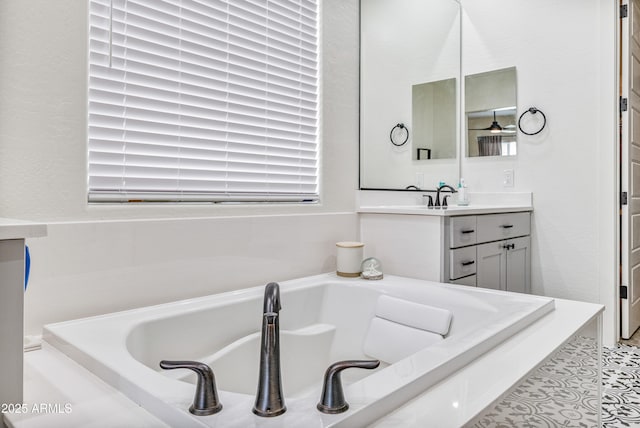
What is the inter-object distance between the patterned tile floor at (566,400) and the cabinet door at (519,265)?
2.64ft

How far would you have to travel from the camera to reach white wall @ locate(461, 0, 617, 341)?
2799 millimetres

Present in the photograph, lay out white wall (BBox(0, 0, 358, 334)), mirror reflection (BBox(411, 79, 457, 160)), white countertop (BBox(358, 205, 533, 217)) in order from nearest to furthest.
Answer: white wall (BBox(0, 0, 358, 334)), white countertop (BBox(358, 205, 533, 217)), mirror reflection (BBox(411, 79, 457, 160))

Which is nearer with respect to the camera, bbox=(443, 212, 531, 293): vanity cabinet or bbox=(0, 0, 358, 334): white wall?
bbox=(0, 0, 358, 334): white wall

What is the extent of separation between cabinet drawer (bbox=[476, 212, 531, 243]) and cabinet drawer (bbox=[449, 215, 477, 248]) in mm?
70

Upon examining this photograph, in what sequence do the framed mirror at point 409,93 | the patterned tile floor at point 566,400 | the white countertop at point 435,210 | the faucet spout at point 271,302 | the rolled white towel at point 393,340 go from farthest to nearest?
the framed mirror at point 409,93, the white countertop at point 435,210, the rolled white towel at point 393,340, the patterned tile floor at point 566,400, the faucet spout at point 271,302

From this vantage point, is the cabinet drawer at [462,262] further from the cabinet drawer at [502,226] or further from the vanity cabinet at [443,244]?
the cabinet drawer at [502,226]

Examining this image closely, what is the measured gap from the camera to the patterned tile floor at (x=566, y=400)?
3.56ft

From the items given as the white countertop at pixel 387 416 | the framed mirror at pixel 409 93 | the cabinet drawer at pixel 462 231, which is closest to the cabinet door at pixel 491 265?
the cabinet drawer at pixel 462 231

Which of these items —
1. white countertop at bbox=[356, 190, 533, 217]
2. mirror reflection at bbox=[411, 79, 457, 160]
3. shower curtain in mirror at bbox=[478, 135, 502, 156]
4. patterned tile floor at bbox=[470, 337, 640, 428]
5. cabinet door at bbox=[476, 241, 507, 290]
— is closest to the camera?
patterned tile floor at bbox=[470, 337, 640, 428]

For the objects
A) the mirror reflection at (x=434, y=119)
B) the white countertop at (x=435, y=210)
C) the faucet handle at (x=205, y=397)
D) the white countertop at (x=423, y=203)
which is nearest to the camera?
the faucet handle at (x=205, y=397)

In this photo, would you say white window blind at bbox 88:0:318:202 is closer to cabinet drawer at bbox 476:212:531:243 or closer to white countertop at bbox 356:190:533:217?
white countertop at bbox 356:190:533:217

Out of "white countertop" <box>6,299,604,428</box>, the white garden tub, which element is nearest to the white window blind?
the white garden tub

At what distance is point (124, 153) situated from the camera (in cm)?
154

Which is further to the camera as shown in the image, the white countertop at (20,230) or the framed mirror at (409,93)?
the framed mirror at (409,93)
